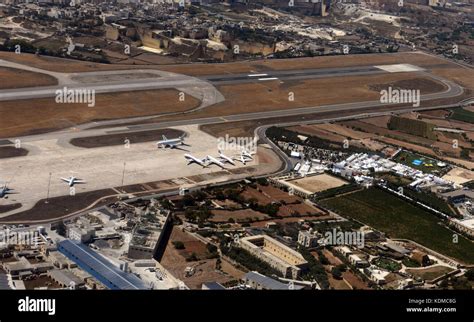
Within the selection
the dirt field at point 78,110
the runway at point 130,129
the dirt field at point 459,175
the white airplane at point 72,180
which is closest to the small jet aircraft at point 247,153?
the runway at point 130,129

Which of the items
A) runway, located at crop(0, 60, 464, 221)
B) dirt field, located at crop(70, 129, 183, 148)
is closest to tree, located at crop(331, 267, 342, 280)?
runway, located at crop(0, 60, 464, 221)

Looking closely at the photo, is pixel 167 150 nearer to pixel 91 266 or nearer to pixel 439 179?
pixel 439 179

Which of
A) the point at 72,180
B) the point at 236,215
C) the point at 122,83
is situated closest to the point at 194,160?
the point at 72,180

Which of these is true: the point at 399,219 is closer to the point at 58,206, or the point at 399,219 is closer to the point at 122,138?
the point at 58,206

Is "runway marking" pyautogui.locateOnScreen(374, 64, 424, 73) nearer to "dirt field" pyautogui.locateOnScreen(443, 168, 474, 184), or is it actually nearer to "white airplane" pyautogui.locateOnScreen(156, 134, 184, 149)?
"dirt field" pyautogui.locateOnScreen(443, 168, 474, 184)

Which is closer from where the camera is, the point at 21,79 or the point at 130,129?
the point at 130,129
